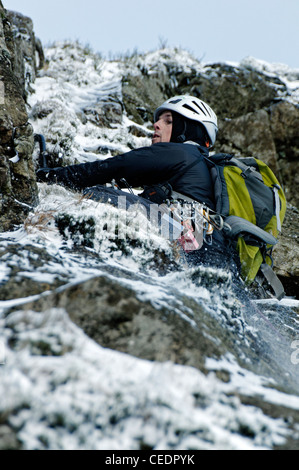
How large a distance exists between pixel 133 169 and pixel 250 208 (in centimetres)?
160

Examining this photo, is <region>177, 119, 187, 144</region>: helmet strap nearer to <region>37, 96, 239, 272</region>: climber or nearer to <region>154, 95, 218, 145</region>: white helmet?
<region>154, 95, 218, 145</region>: white helmet

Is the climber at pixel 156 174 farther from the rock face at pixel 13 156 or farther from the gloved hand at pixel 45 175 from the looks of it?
the rock face at pixel 13 156

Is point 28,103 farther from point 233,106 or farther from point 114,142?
point 233,106

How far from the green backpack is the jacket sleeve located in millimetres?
580

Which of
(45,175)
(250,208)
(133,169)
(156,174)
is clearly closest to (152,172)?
(156,174)

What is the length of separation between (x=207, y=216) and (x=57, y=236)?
1.88 m

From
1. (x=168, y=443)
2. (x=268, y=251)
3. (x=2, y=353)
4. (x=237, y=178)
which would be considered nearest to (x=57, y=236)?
(x=2, y=353)

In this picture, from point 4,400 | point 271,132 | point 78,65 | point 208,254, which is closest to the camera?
point 4,400

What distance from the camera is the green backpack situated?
4.20 meters

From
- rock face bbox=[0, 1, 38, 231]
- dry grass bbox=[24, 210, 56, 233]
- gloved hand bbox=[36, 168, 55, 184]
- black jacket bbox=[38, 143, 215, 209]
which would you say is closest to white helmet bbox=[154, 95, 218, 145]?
black jacket bbox=[38, 143, 215, 209]

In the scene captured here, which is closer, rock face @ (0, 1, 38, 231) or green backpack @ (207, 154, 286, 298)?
rock face @ (0, 1, 38, 231)

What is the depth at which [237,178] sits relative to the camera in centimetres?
448

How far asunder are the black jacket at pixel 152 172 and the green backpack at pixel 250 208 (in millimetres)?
211

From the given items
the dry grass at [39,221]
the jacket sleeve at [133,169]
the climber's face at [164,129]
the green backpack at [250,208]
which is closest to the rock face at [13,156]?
the dry grass at [39,221]
